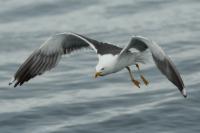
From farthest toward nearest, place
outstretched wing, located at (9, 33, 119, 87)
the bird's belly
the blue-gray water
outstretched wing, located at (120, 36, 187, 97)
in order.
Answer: the blue-gray water → outstretched wing, located at (9, 33, 119, 87) → the bird's belly → outstretched wing, located at (120, 36, 187, 97)

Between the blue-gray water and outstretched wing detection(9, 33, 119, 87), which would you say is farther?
the blue-gray water

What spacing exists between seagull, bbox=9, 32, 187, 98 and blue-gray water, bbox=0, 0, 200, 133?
1.87 metres

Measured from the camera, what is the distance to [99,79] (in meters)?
19.5

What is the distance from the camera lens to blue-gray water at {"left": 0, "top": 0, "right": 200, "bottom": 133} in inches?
673

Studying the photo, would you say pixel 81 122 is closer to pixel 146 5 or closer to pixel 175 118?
pixel 175 118

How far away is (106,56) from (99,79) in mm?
5828

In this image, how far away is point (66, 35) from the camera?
49.2 feet

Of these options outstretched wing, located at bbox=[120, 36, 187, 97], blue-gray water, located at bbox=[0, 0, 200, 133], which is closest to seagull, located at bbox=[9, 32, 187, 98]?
outstretched wing, located at bbox=[120, 36, 187, 97]

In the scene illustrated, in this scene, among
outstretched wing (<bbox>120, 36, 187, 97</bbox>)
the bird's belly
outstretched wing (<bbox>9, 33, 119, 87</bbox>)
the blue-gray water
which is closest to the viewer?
outstretched wing (<bbox>120, 36, 187, 97</bbox>)

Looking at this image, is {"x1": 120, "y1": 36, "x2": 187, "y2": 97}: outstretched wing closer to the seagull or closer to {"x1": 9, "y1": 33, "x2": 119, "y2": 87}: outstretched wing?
the seagull

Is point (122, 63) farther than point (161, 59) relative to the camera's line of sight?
Yes

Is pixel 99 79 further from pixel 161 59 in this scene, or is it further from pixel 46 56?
pixel 161 59

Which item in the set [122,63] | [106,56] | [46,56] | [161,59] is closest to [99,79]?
[46,56]

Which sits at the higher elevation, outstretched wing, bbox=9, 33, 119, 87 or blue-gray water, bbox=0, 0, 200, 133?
outstretched wing, bbox=9, 33, 119, 87
